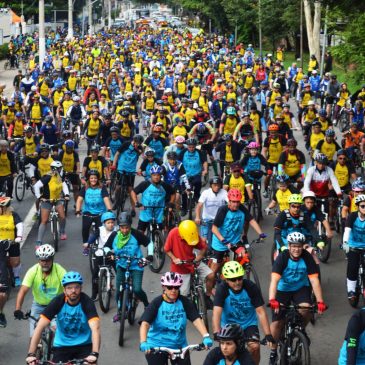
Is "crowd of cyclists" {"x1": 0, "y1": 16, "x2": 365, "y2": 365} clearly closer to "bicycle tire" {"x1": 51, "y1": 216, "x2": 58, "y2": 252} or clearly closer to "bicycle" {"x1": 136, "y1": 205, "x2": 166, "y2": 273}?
"bicycle" {"x1": 136, "y1": 205, "x2": 166, "y2": 273}

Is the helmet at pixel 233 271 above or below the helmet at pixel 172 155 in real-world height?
below

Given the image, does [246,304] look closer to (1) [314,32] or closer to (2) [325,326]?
(2) [325,326]

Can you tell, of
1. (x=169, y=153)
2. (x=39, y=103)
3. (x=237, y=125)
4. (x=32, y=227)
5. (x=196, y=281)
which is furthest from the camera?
(x=39, y=103)

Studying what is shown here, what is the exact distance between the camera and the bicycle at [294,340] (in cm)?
962

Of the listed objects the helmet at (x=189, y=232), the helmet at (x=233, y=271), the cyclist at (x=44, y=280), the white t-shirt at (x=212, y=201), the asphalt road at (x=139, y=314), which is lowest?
the asphalt road at (x=139, y=314)

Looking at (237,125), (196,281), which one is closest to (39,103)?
(237,125)

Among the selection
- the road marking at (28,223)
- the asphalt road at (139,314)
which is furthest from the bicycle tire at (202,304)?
the road marking at (28,223)

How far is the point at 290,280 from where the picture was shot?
10.4 m

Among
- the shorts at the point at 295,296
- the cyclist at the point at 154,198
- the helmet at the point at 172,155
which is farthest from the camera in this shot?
the helmet at the point at 172,155

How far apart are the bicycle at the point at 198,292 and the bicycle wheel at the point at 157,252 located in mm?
2734

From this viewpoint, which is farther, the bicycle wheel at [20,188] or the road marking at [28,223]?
the bicycle wheel at [20,188]

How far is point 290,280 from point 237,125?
11.4 meters

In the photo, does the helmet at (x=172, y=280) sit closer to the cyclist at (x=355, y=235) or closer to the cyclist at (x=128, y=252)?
the cyclist at (x=128, y=252)

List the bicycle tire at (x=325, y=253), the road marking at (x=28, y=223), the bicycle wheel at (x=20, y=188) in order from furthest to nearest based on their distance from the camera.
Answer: the bicycle wheel at (x=20, y=188) < the road marking at (x=28, y=223) < the bicycle tire at (x=325, y=253)
